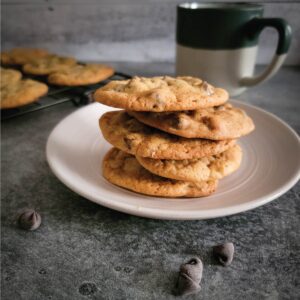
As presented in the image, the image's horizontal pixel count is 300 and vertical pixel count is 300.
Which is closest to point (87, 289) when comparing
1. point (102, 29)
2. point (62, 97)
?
point (62, 97)

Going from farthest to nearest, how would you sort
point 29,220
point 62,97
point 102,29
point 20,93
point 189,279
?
point 102,29 → point 62,97 → point 20,93 → point 29,220 → point 189,279

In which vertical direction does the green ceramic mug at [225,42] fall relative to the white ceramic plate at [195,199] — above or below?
above

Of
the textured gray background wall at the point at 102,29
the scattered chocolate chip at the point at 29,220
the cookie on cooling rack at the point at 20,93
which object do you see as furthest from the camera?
the textured gray background wall at the point at 102,29

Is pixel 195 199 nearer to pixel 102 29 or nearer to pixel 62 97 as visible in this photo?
pixel 62 97

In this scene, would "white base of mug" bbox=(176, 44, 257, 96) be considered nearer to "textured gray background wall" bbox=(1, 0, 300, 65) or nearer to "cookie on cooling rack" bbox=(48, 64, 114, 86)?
"cookie on cooling rack" bbox=(48, 64, 114, 86)

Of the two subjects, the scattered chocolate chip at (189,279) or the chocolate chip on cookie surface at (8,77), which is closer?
the scattered chocolate chip at (189,279)

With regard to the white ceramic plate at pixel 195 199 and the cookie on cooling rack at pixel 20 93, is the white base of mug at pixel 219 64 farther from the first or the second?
the cookie on cooling rack at pixel 20 93

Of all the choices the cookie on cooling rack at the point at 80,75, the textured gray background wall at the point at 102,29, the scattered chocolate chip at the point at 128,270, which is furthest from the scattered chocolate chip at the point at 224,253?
the textured gray background wall at the point at 102,29

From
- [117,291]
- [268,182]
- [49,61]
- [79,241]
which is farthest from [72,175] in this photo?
[49,61]
